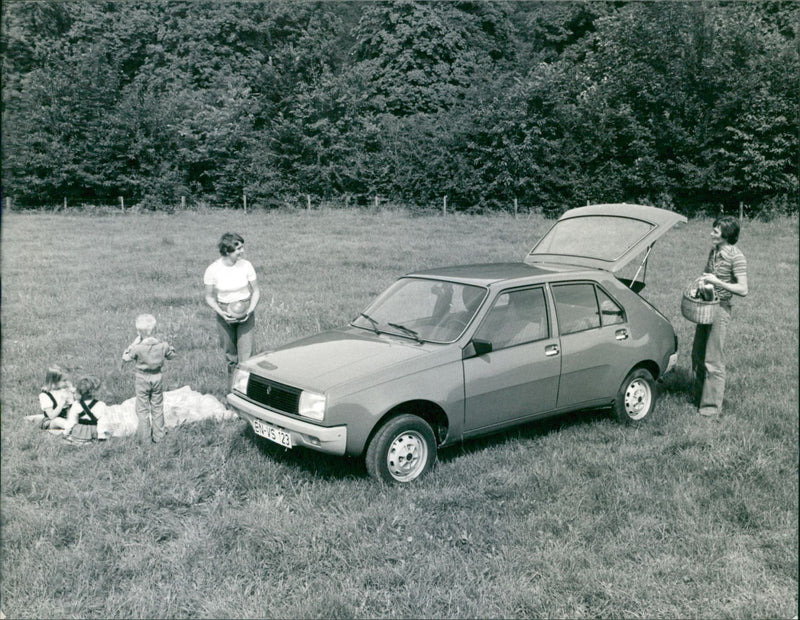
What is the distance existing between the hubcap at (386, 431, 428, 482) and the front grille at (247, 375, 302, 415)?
2.82 ft

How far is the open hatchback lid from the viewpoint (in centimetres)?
815

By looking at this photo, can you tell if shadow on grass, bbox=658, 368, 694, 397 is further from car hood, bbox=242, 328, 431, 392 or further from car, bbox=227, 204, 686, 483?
car hood, bbox=242, 328, 431, 392

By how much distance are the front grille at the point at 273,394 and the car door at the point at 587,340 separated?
254cm

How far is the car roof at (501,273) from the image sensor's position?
686 cm

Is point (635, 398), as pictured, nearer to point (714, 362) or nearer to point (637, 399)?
point (637, 399)

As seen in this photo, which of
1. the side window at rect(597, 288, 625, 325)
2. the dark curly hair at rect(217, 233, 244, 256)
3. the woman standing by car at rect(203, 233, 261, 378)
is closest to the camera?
the side window at rect(597, 288, 625, 325)

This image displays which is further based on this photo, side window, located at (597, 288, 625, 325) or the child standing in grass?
side window, located at (597, 288, 625, 325)

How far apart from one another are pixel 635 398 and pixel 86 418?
17.9 ft

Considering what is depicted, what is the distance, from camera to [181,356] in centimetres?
1004

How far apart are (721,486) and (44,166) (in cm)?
4290

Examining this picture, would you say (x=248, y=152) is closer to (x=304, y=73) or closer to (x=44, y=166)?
(x=304, y=73)


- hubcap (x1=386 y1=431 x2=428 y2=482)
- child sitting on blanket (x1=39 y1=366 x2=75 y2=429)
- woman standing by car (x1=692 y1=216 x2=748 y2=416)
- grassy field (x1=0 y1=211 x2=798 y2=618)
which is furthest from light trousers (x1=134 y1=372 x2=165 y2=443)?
woman standing by car (x1=692 y1=216 x2=748 y2=416)

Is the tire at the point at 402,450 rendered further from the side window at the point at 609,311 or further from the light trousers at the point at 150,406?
the side window at the point at 609,311

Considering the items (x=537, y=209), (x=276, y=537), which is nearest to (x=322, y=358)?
(x=276, y=537)
